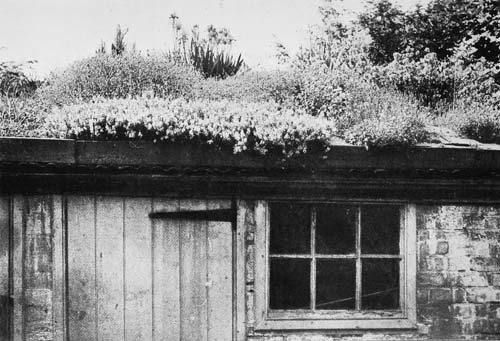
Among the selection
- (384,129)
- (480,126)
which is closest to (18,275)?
(384,129)

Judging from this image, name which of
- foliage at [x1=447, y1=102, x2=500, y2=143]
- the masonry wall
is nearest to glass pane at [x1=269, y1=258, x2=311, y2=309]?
the masonry wall

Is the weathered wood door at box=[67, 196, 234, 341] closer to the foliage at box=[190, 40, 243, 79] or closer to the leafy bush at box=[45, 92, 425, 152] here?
the leafy bush at box=[45, 92, 425, 152]

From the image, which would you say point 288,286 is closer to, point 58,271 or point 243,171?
point 243,171

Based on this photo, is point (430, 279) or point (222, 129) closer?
point (222, 129)

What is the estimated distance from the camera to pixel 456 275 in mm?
4398

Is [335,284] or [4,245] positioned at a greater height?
[4,245]

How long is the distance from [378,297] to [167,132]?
103 inches

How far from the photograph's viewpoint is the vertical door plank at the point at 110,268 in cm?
423

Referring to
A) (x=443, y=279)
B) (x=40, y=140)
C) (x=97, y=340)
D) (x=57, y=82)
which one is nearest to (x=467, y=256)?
(x=443, y=279)

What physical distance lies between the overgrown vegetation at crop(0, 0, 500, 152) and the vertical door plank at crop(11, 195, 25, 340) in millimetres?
877

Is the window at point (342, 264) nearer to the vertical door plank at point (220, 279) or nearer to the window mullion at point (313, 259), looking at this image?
the window mullion at point (313, 259)

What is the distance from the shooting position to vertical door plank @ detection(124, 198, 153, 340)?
167 inches

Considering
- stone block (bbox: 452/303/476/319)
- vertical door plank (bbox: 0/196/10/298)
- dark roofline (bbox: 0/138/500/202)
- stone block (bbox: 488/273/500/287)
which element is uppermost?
dark roofline (bbox: 0/138/500/202)

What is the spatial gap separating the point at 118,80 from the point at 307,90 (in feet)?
8.78
